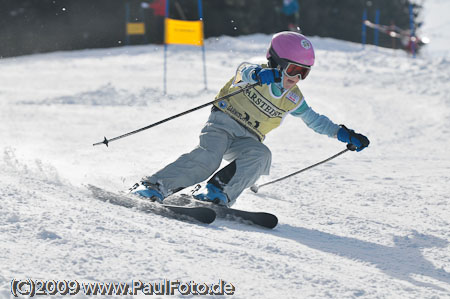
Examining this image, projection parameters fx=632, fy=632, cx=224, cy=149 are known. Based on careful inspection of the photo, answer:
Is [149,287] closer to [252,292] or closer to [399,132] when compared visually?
[252,292]

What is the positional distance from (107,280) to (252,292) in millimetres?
525

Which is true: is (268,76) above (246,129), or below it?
above

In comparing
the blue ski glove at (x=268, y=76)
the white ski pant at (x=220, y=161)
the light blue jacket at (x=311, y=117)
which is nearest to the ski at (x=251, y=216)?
the white ski pant at (x=220, y=161)

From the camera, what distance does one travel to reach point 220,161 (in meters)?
4.09

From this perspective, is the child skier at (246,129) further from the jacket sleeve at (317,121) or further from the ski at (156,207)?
the ski at (156,207)

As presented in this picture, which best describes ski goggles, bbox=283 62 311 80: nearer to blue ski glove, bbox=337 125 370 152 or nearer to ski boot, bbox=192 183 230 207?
blue ski glove, bbox=337 125 370 152

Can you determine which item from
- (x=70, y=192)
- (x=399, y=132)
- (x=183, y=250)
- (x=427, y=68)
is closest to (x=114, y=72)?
(x=427, y=68)

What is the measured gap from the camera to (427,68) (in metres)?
13.5

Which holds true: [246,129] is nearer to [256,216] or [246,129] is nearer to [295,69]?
[295,69]

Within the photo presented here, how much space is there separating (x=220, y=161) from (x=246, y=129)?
34 centimetres

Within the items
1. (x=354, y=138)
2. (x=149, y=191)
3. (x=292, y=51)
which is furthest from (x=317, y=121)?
(x=149, y=191)

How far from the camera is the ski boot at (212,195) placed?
3891 mm

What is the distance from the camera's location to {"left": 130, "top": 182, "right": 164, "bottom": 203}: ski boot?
377 cm

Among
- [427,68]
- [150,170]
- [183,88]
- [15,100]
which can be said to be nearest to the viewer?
[150,170]
